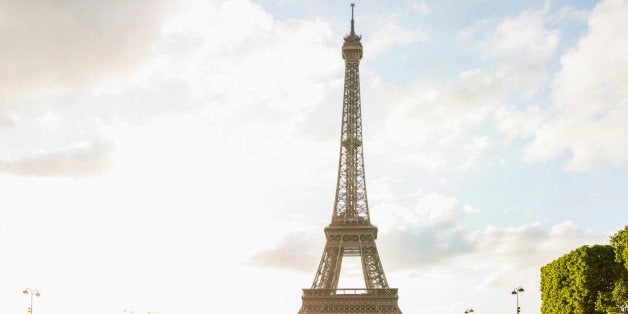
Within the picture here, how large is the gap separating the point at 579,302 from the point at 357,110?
2910 inches

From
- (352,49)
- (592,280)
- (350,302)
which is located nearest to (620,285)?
(592,280)

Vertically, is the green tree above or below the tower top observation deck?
below

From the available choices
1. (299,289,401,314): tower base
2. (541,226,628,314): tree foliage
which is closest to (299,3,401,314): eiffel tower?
(299,289,401,314): tower base

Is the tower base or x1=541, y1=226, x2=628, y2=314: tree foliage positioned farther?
the tower base

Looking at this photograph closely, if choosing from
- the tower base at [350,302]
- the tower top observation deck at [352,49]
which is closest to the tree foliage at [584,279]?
the tower base at [350,302]

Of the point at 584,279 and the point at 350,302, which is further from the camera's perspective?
the point at 350,302

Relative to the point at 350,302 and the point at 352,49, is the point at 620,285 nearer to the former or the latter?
the point at 350,302

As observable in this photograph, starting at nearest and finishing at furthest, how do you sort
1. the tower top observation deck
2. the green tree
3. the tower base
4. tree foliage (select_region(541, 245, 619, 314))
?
1. the green tree
2. tree foliage (select_region(541, 245, 619, 314))
3. the tower base
4. the tower top observation deck

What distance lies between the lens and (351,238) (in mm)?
124188

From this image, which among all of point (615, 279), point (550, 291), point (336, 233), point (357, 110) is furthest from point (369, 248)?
point (615, 279)

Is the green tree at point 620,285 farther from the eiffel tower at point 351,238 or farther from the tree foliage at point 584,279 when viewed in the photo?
the eiffel tower at point 351,238

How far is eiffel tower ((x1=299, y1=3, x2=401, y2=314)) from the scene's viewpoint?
384 ft

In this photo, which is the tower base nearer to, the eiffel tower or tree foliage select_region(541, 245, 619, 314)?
the eiffel tower

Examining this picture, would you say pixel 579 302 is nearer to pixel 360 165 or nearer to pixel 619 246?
pixel 619 246
